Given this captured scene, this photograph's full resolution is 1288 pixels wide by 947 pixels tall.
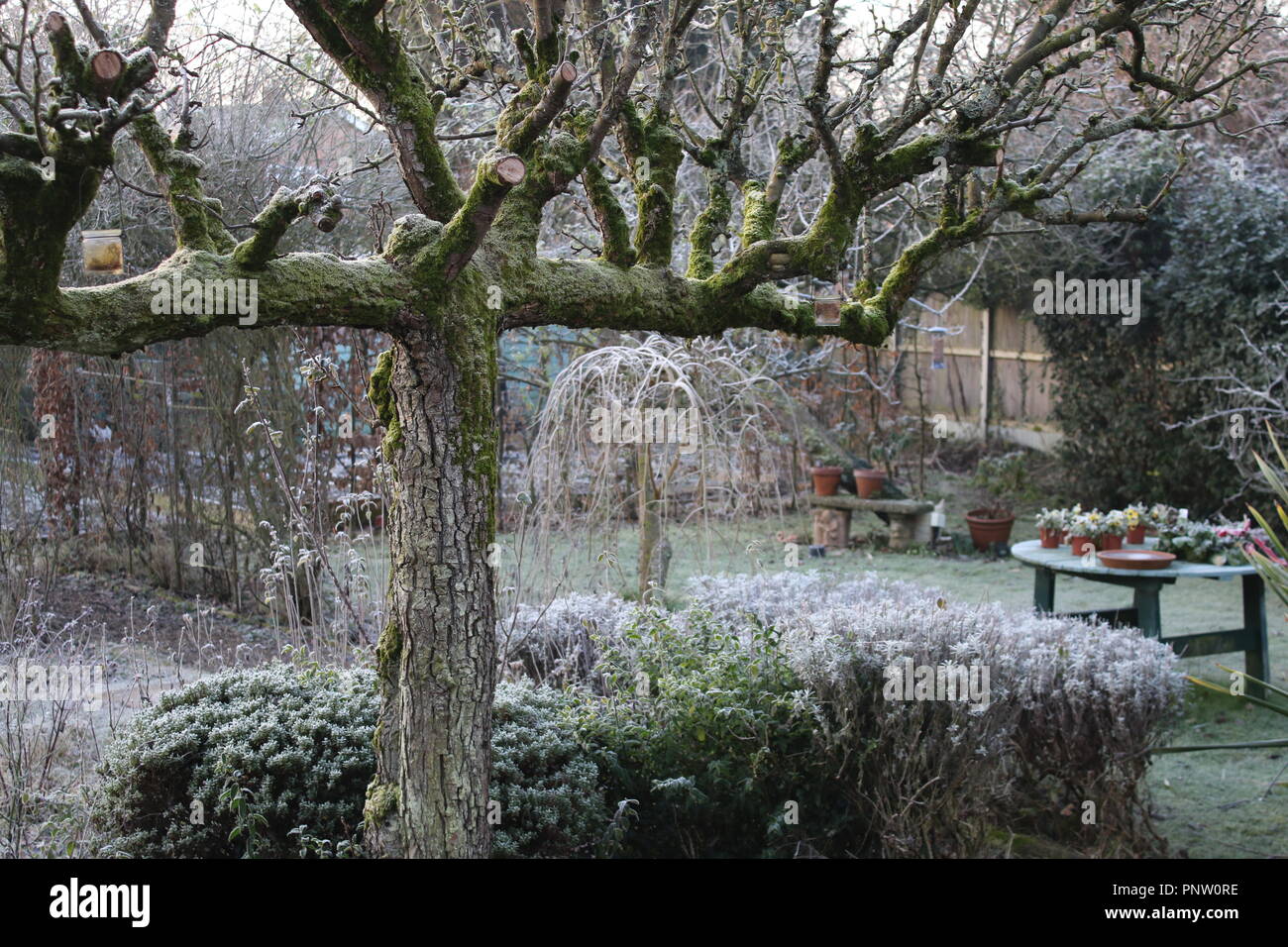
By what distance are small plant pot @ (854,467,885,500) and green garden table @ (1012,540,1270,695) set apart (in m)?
3.41

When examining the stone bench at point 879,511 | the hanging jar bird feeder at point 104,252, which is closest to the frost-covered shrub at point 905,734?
the hanging jar bird feeder at point 104,252

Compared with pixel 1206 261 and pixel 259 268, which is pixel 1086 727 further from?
pixel 1206 261

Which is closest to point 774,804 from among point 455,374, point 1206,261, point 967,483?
point 455,374

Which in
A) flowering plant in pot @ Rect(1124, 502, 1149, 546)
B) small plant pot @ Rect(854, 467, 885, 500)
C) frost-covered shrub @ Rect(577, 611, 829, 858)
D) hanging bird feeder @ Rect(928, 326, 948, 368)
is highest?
hanging bird feeder @ Rect(928, 326, 948, 368)

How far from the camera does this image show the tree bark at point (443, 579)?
274 cm

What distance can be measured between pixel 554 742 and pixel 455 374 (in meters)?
1.47

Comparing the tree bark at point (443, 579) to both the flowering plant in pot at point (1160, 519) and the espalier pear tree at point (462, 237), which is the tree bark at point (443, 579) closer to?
the espalier pear tree at point (462, 237)

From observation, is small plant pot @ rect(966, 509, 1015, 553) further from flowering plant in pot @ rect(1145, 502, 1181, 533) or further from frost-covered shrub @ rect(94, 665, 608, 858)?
frost-covered shrub @ rect(94, 665, 608, 858)

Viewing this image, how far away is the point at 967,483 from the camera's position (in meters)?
11.9

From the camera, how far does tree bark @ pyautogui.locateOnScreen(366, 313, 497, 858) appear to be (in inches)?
108

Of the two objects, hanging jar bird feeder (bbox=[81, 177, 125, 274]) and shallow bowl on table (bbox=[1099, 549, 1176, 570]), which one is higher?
hanging jar bird feeder (bbox=[81, 177, 125, 274])

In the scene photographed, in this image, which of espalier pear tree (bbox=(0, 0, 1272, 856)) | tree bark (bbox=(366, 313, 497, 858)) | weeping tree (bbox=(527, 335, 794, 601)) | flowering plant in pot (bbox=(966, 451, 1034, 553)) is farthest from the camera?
flowering plant in pot (bbox=(966, 451, 1034, 553))

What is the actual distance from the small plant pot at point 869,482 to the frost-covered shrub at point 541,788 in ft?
21.6

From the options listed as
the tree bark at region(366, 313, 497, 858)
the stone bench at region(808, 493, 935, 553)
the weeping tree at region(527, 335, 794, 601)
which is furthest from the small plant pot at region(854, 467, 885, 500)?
Answer: the tree bark at region(366, 313, 497, 858)
